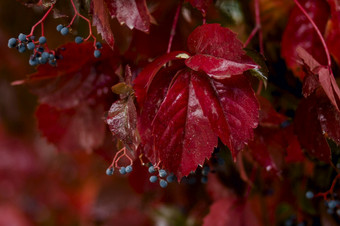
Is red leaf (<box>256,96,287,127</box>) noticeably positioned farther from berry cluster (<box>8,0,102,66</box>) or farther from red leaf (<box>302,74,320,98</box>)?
berry cluster (<box>8,0,102,66</box>)

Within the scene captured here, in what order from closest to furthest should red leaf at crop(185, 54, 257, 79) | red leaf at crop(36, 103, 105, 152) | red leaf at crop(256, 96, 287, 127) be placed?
1. red leaf at crop(185, 54, 257, 79)
2. red leaf at crop(256, 96, 287, 127)
3. red leaf at crop(36, 103, 105, 152)

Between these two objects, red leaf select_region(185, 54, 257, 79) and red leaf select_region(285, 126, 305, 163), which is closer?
red leaf select_region(185, 54, 257, 79)

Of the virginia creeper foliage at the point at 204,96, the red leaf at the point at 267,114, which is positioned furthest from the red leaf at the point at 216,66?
the red leaf at the point at 267,114

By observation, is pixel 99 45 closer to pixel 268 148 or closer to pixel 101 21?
pixel 101 21

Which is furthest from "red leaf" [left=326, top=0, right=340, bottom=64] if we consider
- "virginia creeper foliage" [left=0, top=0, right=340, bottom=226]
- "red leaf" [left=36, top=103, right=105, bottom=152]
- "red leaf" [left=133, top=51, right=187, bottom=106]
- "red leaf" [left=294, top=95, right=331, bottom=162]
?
"red leaf" [left=36, top=103, right=105, bottom=152]

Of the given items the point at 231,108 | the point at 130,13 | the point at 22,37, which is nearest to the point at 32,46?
the point at 22,37

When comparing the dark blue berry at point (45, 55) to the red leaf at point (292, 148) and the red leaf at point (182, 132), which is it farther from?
the red leaf at point (292, 148)
